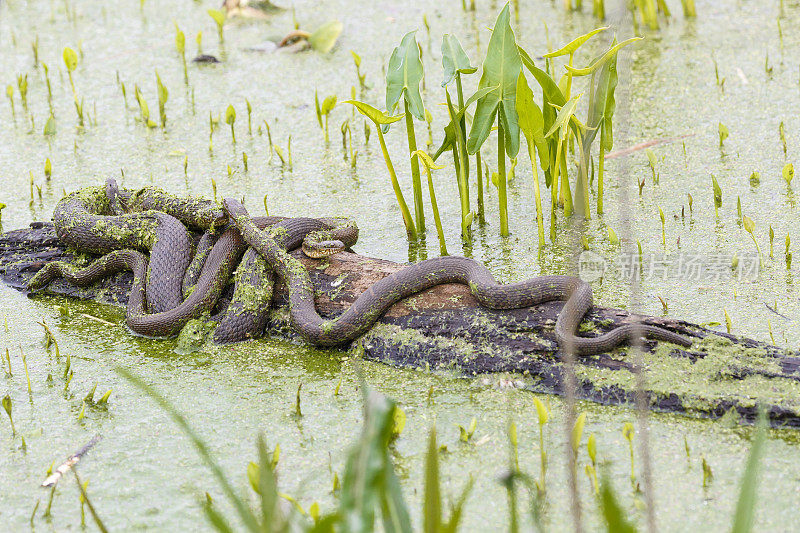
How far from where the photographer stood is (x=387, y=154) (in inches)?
146

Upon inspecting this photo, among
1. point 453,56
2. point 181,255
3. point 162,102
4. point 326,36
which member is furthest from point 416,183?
point 326,36

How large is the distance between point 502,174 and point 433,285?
32.6 inches

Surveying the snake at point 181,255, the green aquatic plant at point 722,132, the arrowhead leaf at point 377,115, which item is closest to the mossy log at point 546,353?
the snake at point 181,255

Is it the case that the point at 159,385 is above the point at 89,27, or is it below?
below

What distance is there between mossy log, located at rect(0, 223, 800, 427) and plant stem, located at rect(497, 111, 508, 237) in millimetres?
749

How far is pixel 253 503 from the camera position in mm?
2322

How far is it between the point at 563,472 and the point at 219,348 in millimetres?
1506

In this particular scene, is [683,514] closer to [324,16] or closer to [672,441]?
[672,441]

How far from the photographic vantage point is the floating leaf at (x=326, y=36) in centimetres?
632

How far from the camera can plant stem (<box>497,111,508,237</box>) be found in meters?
3.69

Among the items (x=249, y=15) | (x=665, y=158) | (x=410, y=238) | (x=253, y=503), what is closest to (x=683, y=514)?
(x=253, y=503)

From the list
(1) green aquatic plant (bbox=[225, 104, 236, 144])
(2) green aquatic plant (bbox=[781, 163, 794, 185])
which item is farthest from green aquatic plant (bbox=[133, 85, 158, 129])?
(2) green aquatic plant (bbox=[781, 163, 794, 185])

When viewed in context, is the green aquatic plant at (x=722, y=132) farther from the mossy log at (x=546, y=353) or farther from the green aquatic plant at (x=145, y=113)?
the green aquatic plant at (x=145, y=113)

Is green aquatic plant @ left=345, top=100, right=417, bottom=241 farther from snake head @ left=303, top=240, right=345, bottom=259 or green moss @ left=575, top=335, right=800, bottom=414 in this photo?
green moss @ left=575, top=335, right=800, bottom=414
